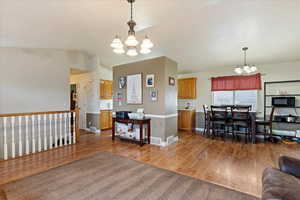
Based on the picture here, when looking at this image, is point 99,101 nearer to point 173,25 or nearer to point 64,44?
point 64,44

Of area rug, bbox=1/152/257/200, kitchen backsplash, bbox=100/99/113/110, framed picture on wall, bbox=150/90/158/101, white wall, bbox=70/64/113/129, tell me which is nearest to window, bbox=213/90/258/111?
framed picture on wall, bbox=150/90/158/101

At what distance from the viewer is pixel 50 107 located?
4203 mm

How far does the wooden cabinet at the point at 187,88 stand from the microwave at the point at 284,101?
8.24ft

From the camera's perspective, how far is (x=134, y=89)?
174 inches

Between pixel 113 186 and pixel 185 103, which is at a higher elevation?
pixel 185 103

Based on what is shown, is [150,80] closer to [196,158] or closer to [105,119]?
[196,158]

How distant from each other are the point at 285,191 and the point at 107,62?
589 centimetres

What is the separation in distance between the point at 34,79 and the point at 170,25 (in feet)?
12.6

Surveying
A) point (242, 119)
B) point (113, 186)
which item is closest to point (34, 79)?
point (113, 186)

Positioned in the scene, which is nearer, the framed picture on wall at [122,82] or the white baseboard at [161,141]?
the white baseboard at [161,141]

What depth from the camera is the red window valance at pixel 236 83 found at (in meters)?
4.87

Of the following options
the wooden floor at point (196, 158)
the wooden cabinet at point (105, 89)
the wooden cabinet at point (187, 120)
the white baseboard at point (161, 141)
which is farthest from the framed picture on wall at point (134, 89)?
the wooden cabinet at point (187, 120)

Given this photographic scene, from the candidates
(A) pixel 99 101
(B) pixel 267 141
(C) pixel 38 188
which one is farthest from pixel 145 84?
(B) pixel 267 141

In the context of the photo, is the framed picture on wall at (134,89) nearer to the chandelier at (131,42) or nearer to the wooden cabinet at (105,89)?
the wooden cabinet at (105,89)
